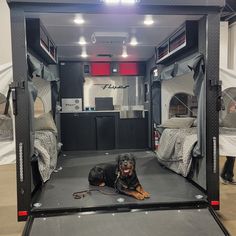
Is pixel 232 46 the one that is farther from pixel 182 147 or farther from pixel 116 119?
pixel 182 147

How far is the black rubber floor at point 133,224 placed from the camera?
91.2 inches

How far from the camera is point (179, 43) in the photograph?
3.95 metres

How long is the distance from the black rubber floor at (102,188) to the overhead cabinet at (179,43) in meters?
2.00

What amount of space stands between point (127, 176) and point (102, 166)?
70 cm

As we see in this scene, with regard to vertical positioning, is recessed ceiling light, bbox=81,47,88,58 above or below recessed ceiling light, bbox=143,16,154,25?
above

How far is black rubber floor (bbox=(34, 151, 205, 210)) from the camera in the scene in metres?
2.82

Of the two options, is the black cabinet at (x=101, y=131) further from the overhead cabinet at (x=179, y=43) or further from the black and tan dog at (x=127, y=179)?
the black and tan dog at (x=127, y=179)

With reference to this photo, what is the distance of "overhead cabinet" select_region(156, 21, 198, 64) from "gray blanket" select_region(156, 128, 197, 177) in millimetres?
1335

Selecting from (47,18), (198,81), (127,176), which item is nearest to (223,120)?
(198,81)

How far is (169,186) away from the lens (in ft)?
11.2

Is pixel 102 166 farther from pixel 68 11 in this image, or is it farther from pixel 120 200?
pixel 68 11

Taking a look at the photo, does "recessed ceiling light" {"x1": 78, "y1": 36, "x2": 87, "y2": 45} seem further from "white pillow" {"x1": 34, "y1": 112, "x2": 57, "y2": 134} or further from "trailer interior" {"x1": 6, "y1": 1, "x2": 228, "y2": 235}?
"white pillow" {"x1": 34, "y1": 112, "x2": 57, "y2": 134}

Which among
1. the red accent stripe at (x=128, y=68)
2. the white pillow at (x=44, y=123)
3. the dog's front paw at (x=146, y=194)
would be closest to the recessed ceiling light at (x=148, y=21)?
the dog's front paw at (x=146, y=194)

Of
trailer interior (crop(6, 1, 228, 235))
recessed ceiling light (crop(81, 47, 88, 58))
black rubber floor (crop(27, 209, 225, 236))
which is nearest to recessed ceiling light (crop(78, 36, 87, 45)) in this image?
trailer interior (crop(6, 1, 228, 235))
